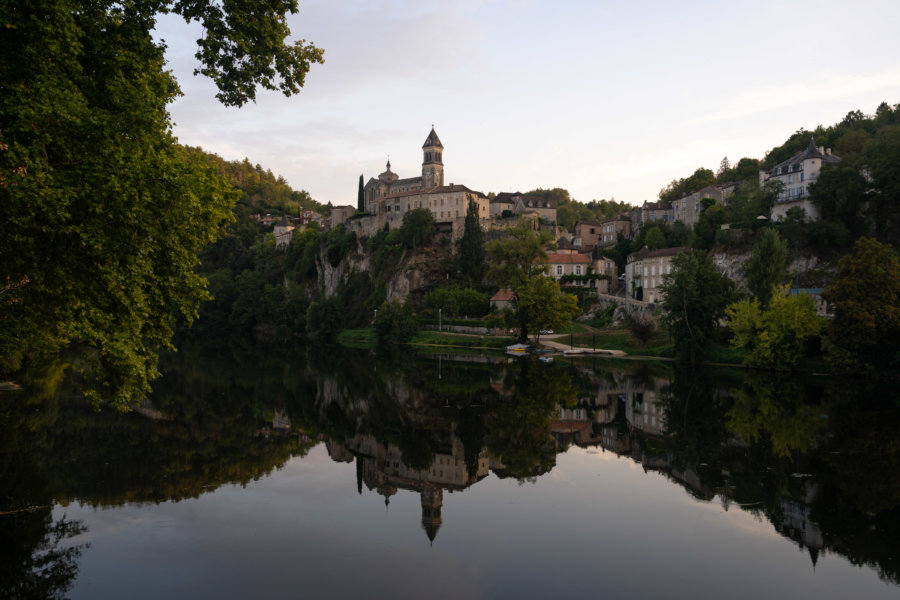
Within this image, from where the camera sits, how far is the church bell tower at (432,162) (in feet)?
322

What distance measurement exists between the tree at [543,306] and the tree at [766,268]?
1504cm

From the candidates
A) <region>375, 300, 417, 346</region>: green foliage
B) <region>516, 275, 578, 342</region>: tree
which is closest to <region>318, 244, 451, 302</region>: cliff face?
<region>375, 300, 417, 346</region>: green foliage

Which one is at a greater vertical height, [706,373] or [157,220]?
[157,220]

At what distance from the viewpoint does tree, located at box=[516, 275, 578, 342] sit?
52125mm

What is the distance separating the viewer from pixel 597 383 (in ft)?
110

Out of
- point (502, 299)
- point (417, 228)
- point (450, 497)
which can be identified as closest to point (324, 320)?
point (417, 228)

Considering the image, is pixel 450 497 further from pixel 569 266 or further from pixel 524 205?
pixel 524 205

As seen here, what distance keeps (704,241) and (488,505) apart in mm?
56738

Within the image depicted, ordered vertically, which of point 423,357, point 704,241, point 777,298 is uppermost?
point 704,241

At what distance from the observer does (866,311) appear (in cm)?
3291

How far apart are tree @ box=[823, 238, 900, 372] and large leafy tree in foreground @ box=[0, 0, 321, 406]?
1361 inches

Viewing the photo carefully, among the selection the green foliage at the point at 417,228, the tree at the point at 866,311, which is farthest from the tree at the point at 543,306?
the green foliage at the point at 417,228

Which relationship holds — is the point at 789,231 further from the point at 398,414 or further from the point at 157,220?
the point at 157,220

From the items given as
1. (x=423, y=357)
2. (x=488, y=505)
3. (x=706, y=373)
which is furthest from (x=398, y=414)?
(x=423, y=357)
